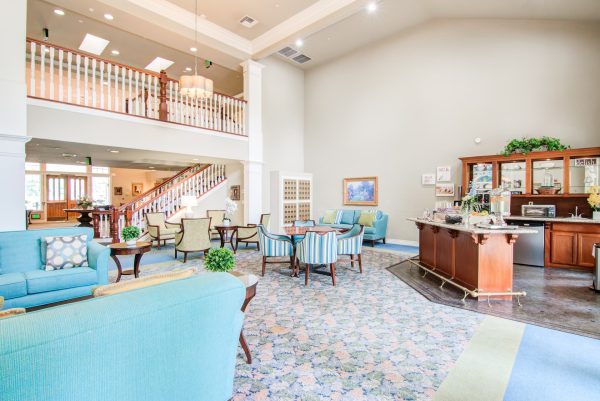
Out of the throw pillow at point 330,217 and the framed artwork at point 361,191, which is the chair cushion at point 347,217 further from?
the framed artwork at point 361,191

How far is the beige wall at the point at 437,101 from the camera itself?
6.02 metres

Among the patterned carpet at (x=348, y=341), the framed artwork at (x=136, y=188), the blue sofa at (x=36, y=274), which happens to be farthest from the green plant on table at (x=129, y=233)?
the framed artwork at (x=136, y=188)

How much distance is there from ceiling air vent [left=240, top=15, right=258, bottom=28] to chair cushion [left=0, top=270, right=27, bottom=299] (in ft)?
21.9

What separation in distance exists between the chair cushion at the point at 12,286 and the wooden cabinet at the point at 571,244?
7925mm

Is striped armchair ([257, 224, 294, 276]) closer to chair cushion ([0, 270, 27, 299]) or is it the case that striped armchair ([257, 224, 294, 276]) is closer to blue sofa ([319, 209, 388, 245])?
chair cushion ([0, 270, 27, 299])

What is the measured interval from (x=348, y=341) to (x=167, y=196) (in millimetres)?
7143

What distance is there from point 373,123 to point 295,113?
9.21 feet

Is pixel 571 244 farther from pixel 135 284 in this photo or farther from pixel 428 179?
pixel 135 284

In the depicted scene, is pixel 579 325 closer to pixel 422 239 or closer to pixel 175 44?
pixel 422 239

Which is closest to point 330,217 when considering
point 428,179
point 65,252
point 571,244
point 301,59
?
point 428,179

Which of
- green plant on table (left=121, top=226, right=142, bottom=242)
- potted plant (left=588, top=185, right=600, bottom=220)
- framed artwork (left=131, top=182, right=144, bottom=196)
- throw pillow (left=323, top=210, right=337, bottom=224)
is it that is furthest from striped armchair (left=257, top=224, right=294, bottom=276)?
framed artwork (left=131, top=182, right=144, bottom=196)

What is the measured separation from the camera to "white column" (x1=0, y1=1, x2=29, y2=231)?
451 cm

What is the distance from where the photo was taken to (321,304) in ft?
12.3

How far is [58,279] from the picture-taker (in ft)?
10.9
